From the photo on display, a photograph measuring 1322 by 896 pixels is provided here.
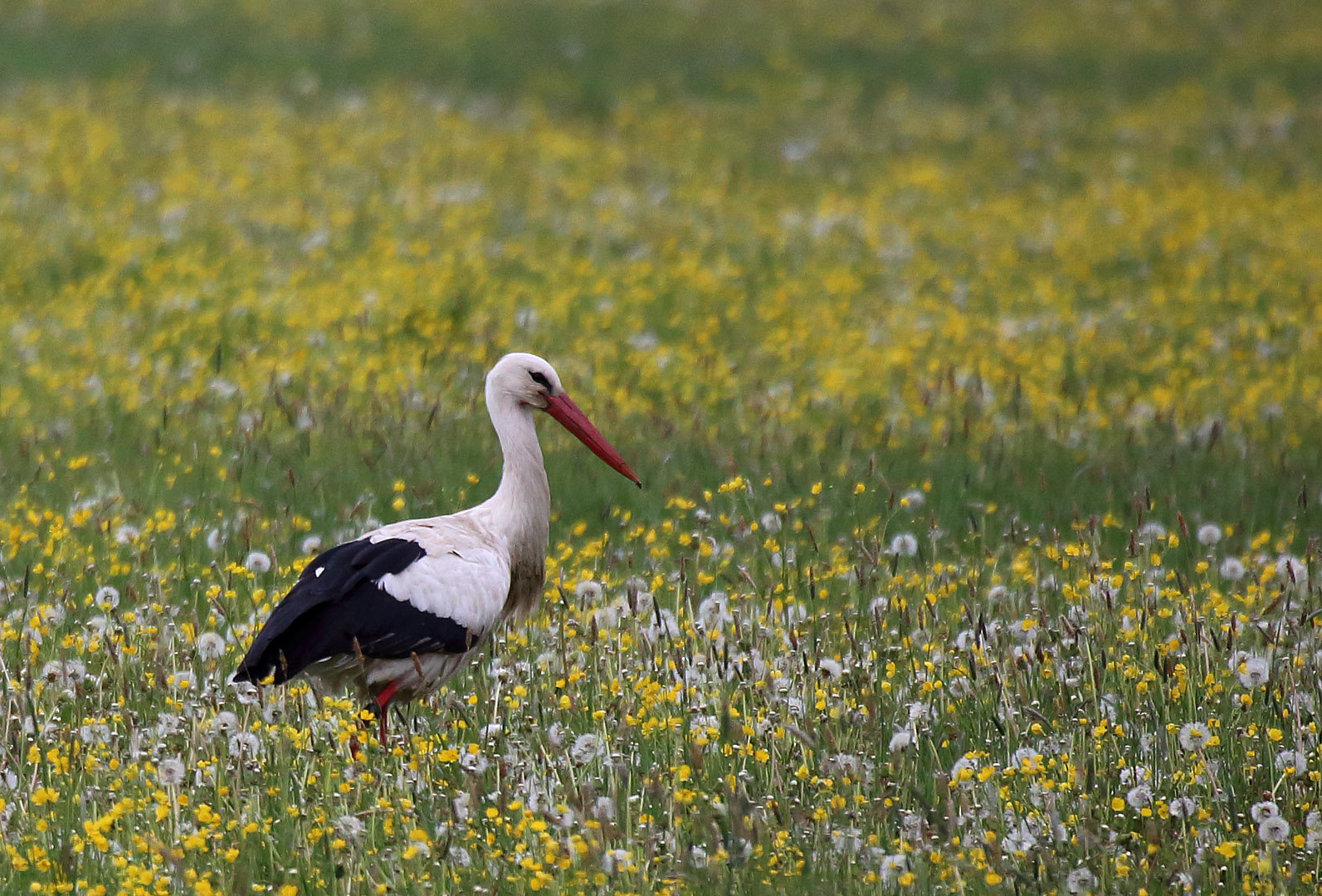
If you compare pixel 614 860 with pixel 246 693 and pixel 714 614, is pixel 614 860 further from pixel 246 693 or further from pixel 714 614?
pixel 714 614

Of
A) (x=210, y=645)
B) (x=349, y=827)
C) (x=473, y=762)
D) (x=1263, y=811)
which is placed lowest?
(x=210, y=645)

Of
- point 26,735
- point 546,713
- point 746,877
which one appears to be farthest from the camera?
point 546,713

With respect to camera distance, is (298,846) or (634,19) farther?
(634,19)

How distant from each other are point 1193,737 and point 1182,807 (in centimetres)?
53

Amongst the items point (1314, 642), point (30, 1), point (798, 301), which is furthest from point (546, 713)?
point (30, 1)

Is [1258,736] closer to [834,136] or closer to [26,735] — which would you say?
[26,735]

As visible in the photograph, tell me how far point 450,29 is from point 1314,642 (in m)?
21.7

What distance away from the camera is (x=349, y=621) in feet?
18.5

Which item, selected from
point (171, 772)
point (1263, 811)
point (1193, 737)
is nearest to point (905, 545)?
point (1193, 737)

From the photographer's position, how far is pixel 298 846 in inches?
182

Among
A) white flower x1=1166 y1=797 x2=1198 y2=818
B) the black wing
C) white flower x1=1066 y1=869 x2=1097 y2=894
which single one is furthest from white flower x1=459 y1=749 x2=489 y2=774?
white flower x1=1166 y1=797 x2=1198 y2=818

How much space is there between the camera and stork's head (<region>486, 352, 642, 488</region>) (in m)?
6.66

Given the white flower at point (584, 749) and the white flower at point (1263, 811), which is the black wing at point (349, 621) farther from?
the white flower at point (1263, 811)

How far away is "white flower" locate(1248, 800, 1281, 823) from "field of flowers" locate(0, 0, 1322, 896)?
0.07 metres
